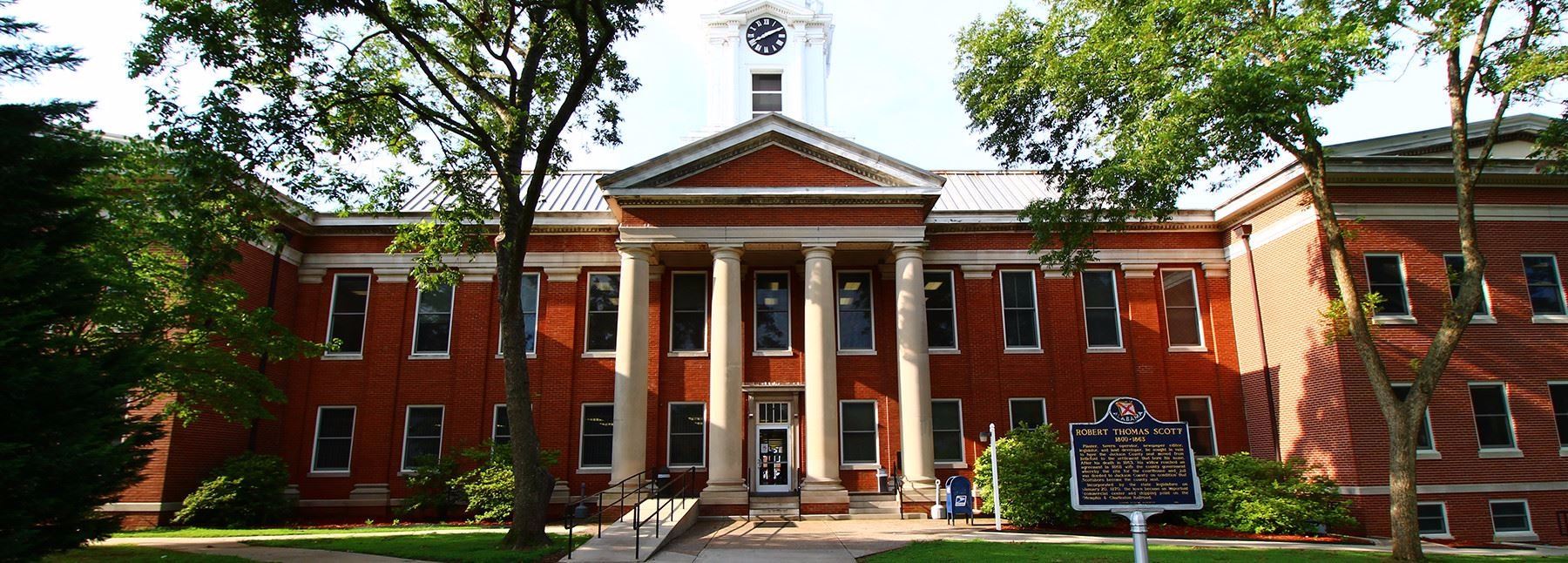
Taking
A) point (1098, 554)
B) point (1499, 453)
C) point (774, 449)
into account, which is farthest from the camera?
point (774, 449)

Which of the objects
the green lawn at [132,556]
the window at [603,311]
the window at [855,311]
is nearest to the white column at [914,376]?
the window at [855,311]

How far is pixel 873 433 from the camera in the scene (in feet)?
82.6

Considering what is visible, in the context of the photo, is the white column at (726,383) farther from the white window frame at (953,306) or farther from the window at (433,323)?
the window at (433,323)

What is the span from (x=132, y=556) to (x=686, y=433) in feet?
44.2

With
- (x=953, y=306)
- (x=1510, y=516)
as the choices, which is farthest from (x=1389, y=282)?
(x=953, y=306)

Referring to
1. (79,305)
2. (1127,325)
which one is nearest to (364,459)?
(79,305)

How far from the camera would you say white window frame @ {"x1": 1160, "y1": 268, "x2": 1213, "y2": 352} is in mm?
26141

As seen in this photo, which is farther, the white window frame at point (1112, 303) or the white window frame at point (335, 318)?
the white window frame at point (1112, 303)

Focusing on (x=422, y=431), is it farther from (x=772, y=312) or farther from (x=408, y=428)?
(x=772, y=312)

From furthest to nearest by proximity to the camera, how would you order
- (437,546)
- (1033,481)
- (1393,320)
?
(1393,320) < (1033,481) < (437,546)

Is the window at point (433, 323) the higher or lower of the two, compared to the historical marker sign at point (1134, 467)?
higher

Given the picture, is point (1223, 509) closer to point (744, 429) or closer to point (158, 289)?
point (744, 429)

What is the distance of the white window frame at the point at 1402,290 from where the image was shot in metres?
21.7

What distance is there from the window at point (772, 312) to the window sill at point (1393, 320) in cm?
1523
